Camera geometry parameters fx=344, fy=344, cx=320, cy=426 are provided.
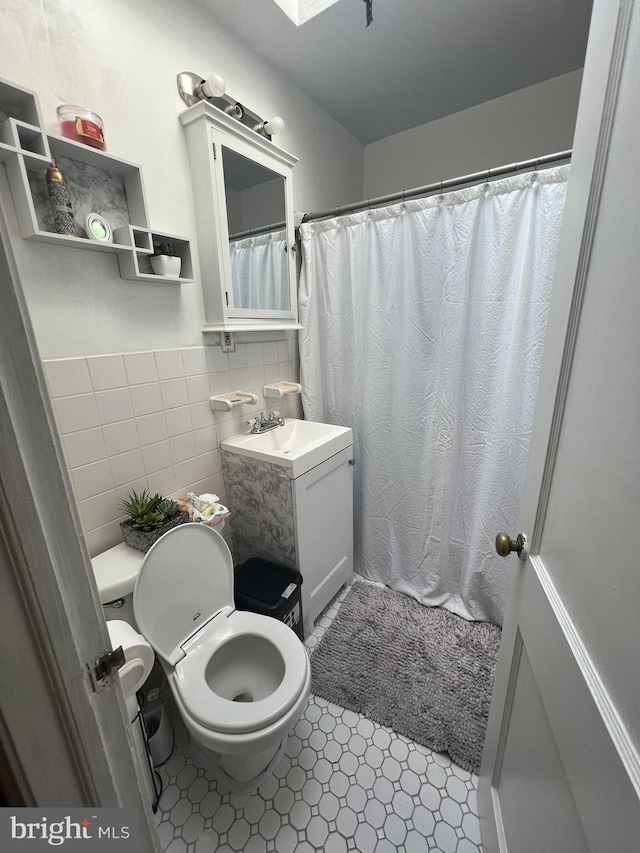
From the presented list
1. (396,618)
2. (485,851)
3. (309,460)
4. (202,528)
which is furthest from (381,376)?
(485,851)

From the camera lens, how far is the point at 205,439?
1504 millimetres

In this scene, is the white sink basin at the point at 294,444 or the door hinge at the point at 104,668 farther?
the white sink basin at the point at 294,444

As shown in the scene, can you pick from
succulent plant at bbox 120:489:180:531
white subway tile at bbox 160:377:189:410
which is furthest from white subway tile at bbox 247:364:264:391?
succulent plant at bbox 120:489:180:531

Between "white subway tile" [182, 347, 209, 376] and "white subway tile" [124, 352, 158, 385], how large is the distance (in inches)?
5.2

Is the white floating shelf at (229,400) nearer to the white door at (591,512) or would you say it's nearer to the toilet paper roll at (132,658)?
the toilet paper roll at (132,658)

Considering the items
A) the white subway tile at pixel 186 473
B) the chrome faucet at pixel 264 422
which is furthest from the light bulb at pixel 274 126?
the white subway tile at pixel 186 473

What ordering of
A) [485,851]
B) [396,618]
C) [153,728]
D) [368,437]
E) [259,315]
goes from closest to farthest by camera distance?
[485,851]
[153,728]
[259,315]
[396,618]
[368,437]

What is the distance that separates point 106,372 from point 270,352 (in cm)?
80

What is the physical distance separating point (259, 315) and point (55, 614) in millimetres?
1328

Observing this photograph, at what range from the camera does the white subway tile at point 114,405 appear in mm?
1146

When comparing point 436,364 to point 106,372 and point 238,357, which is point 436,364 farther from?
point 106,372

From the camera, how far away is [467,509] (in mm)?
1613

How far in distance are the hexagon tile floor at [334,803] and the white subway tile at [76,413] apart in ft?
3.82

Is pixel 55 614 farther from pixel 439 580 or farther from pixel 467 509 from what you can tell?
pixel 439 580
